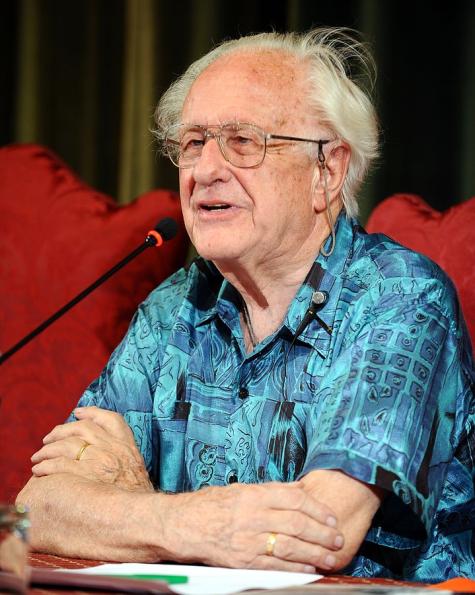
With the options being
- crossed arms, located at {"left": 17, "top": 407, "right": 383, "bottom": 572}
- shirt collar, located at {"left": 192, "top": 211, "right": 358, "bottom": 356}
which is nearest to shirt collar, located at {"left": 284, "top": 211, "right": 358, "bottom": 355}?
shirt collar, located at {"left": 192, "top": 211, "right": 358, "bottom": 356}

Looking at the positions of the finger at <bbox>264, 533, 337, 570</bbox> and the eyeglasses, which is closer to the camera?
the finger at <bbox>264, 533, 337, 570</bbox>

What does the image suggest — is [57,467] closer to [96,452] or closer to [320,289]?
[96,452]

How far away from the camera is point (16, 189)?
8.20 ft

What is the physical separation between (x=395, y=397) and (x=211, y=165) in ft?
1.81

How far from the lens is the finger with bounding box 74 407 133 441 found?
72.9 inches

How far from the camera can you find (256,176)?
72.1 inches

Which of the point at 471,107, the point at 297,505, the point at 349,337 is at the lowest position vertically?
the point at 297,505

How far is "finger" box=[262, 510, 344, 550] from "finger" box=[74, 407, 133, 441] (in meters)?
0.47

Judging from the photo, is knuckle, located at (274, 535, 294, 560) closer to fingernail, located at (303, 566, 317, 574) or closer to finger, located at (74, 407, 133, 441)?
fingernail, located at (303, 566, 317, 574)

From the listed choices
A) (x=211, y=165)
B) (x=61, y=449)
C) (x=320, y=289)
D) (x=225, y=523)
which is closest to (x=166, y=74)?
(x=211, y=165)

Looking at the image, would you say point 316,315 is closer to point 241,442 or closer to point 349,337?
point 349,337

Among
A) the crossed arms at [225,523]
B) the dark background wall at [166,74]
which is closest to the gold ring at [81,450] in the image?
the crossed arms at [225,523]

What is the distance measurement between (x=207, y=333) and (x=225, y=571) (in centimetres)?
66

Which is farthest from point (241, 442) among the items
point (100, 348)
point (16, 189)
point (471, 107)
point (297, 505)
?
point (471, 107)
